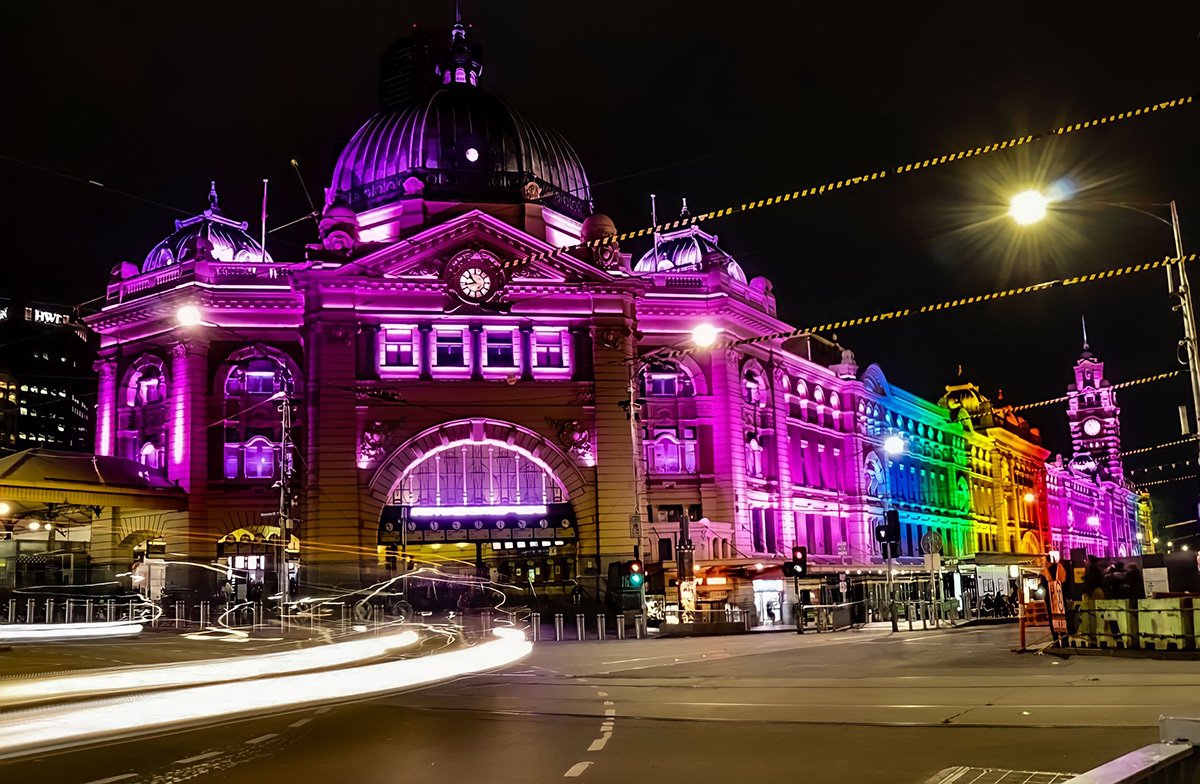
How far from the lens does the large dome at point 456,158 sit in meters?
68.4

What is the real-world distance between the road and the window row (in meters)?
38.4

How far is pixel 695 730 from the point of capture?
47.8 feet

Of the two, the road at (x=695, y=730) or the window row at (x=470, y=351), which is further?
the window row at (x=470, y=351)

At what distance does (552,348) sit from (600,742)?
4940 cm

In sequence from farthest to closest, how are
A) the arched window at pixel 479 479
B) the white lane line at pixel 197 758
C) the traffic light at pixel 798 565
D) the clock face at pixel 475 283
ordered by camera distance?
1. the clock face at pixel 475 283
2. the arched window at pixel 479 479
3. the traffic light at pixel 798 565
4. the white lane line at pixel 197 758

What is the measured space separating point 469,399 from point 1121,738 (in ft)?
161

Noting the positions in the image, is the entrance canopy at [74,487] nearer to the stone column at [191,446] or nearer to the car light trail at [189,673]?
the stone column at [191,446]

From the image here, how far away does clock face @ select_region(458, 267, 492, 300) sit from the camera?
60844 mm

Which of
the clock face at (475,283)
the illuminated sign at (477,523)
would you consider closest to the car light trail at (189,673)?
the illuminated sign at (477,523)

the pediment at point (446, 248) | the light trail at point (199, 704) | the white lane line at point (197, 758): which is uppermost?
the pediment at point (446, 248)

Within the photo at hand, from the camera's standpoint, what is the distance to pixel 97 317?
63844mm

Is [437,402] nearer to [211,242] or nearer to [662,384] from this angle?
[662,384]

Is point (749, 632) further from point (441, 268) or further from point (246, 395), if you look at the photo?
point (246, 395)

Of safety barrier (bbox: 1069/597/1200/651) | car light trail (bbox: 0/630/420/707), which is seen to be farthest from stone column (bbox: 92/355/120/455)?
safety barrier (bbox: 1069/597/1200/651)
